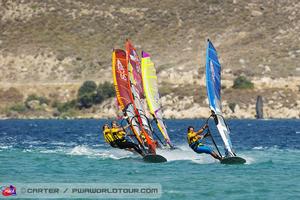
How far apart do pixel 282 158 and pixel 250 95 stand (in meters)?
55.5

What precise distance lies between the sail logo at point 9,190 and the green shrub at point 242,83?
2737 inches

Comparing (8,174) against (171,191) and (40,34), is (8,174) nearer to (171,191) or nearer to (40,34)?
(171,191)

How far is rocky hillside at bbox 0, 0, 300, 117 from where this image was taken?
99500 millimetres

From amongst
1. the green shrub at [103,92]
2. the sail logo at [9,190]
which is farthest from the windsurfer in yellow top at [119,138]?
the green shrub at [103,92]

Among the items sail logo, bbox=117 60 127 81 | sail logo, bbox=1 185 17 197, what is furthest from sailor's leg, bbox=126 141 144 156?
sail logo, bbox=1 185 17 197

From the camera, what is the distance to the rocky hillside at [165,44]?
326 feet

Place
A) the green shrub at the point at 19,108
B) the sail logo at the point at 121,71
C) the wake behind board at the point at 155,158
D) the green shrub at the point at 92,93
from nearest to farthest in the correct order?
the wake behind board at the point at 155,158, the sail logo at the point at 121,71, the green shrub at the point at 92,93, the green shrub at the point at 19,108

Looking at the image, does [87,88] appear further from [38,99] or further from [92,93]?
[38,99]

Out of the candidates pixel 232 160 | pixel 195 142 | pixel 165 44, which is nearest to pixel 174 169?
pixel 195 142

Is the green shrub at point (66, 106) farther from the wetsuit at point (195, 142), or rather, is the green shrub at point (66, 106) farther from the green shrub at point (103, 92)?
the wetsuit at point (195, 142)

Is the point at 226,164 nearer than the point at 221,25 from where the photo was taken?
Yes

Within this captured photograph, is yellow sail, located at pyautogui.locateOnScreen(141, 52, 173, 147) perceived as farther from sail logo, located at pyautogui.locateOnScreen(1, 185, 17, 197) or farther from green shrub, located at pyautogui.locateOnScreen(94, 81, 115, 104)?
green shrub, located at pyautogui.locateOnScreen(94, 81, 115, 104)

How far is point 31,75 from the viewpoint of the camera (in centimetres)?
11575

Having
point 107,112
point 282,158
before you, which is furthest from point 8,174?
point 107,112
